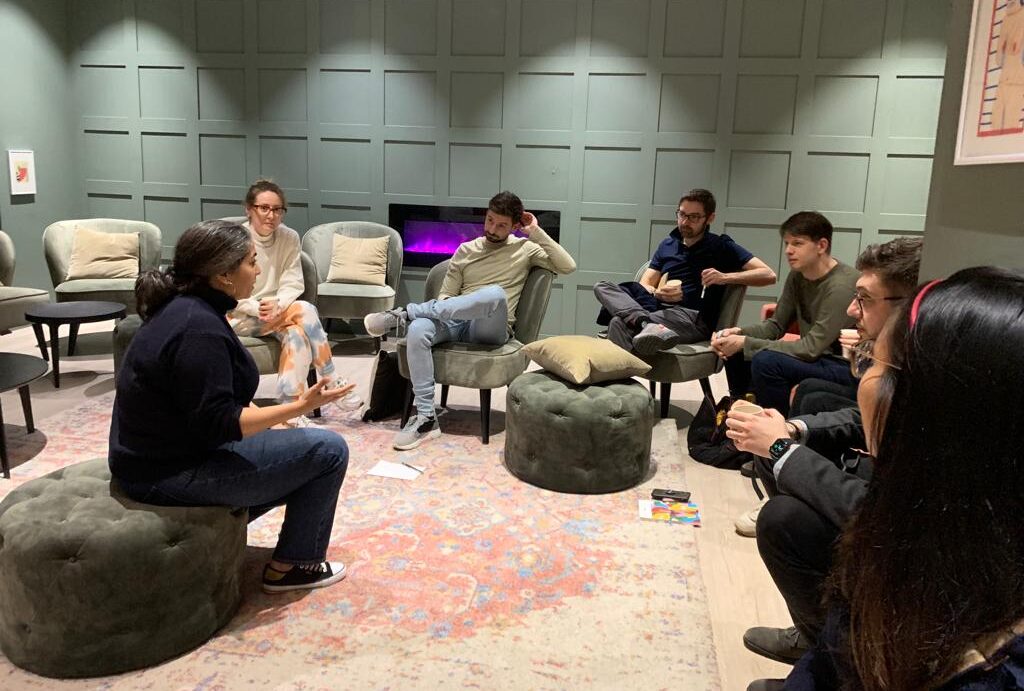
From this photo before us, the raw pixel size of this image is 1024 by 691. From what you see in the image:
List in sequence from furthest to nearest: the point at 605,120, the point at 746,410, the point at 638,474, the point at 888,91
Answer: the point at 605,120 < the point at 888,91 < the point at 638,474 < the point at 746,410

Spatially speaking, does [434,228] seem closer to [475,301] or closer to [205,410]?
[475,301]

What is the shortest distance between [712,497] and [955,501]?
2556 millimetres

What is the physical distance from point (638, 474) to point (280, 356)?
1947 millimetres

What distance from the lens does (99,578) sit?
1.98 metres

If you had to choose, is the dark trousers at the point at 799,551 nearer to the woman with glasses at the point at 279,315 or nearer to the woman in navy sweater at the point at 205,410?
the woman in navy sweater at the point at 205,410

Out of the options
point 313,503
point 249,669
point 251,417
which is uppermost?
point 251,417

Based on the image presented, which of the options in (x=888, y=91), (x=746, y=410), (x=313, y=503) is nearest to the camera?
(x=746, y=410)

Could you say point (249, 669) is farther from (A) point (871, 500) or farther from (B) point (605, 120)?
(B) point (605, 120)

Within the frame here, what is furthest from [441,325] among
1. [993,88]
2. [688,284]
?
[993,88]

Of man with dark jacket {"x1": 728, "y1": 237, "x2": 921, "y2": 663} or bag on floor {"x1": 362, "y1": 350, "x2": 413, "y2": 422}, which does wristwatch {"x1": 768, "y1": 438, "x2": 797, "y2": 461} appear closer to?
man with dark jacket {"x1": 728, "y1": 237, "x2": 921, "y2": 663}

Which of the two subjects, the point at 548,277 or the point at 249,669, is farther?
the point at 548,277

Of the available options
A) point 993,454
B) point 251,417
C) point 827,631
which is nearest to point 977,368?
point 993,454

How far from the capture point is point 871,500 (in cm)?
102

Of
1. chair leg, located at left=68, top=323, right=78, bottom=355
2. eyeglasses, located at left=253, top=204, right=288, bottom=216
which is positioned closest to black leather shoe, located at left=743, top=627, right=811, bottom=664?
eyeglasses, located at left=253, top=204, right=288, bottom=216
